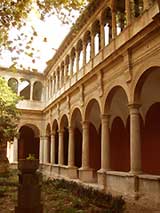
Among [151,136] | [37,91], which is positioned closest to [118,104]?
[151,136]

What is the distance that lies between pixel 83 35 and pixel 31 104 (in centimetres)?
1089

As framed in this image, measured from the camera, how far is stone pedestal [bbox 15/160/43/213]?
779 cm

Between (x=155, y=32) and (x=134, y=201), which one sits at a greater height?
(x=155, y=32)

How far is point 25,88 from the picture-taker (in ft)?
95.9

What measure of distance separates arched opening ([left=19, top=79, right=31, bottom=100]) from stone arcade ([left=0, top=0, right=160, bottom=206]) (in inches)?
17.6

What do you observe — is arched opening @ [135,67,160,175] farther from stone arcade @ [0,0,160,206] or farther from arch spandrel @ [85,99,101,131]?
arch spandrel @ [85,99,101,131]

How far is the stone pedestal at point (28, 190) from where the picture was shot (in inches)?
307

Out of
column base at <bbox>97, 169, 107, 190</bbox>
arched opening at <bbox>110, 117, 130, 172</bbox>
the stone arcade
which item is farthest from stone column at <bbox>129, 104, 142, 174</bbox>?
arched opening at <bbox>110, 117, 130, 172</bbox>

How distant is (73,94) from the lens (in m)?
19.5

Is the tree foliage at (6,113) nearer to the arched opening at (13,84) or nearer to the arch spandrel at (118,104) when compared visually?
the arched opening at (13,84)

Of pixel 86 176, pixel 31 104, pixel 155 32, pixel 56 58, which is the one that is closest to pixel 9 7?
pixel 155 32

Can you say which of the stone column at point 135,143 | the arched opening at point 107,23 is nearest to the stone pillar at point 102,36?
the arched opening at point 107,23

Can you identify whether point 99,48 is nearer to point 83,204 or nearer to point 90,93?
point 90,93

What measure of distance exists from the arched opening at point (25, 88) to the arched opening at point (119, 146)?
34.5ft
